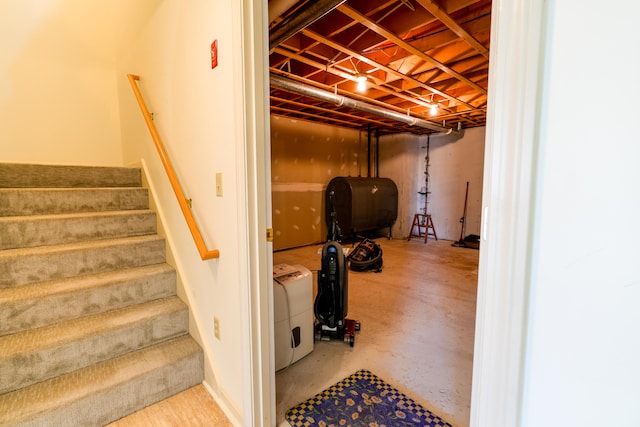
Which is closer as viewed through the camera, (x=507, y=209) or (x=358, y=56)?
(x=507, y=209)

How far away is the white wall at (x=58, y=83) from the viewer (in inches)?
110

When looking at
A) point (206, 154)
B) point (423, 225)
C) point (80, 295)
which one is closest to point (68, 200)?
point (80, 295)

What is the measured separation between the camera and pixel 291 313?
1.93 meters

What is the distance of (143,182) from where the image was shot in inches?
105

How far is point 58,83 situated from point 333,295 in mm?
3676

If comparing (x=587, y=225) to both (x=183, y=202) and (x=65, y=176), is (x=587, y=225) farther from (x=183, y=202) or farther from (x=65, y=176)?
(x=65, y=176)

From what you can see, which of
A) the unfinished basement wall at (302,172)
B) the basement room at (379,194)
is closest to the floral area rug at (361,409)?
the basement room at (379,194)

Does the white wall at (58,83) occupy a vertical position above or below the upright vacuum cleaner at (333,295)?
above

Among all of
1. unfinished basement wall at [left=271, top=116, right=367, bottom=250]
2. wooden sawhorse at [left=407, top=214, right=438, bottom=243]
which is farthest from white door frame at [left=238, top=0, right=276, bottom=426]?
wooden sawhorse at [left=407, top=214, right=438, bottom=243]

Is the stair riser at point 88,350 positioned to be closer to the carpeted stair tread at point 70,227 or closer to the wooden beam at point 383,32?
the carpeted stair tread at point 70,227

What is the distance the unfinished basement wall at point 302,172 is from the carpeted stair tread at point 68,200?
3197 millimetres

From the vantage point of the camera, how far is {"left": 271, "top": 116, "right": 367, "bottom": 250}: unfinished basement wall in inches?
224

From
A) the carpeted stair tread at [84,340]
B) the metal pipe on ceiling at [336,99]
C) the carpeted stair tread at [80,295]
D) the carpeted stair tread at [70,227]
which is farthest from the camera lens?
the metal pipe on ceiling at [336,99]

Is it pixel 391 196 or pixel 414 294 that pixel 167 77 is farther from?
pixel 391 196
